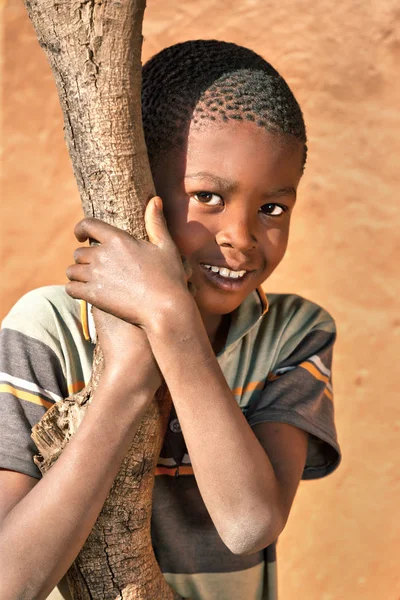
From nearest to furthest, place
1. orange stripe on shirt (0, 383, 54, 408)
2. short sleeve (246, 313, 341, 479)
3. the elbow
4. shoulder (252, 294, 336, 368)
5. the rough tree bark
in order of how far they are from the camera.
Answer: the rough tree bark, the elbow, orange stripe on shirt (0, 383, 54, 408), short sleeve (246, 313, 341, 479), shoulder (252, 294, 336, 368)

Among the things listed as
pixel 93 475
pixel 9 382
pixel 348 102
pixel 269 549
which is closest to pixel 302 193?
pixel 348 102

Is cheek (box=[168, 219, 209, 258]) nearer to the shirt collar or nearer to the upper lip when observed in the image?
the upper lip

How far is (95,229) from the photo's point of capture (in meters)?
0.96

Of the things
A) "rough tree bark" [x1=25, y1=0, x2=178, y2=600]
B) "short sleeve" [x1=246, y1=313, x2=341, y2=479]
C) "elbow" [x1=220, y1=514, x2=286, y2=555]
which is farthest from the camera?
"short sleeve" [x1=246, y1=313, x2=341, y2=479]

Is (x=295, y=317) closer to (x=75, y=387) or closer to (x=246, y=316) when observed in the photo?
(x=246, y=316)

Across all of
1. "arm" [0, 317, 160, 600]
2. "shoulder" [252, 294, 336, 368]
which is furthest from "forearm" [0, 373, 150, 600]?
"shoulder" [252, 294, 336, 368]

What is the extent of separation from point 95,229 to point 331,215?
1208 mm

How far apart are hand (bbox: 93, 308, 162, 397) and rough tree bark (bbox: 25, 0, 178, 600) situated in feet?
0.10

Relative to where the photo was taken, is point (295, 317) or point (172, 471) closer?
point (172, 471)

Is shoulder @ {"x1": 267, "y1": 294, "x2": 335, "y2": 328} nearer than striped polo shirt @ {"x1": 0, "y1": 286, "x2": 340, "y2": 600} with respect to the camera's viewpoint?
No

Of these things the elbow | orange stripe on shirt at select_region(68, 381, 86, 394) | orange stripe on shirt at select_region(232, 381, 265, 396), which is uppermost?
orange stripe on shirt at select_region(68, 381, 86, 394)

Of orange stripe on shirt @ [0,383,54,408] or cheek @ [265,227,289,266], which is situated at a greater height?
cheek @ [265,227,289,266]

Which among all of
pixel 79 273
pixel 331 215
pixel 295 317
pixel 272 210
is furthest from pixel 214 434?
pixel 331 215

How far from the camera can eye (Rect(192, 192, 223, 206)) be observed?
3.65 ft
